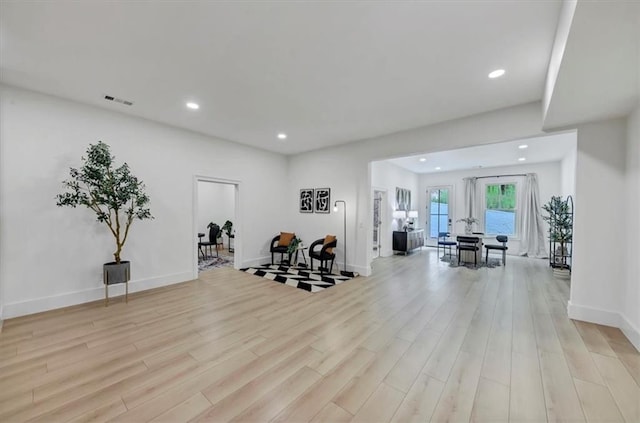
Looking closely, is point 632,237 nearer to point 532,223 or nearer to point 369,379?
point 369,379

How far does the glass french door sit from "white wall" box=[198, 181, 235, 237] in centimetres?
769

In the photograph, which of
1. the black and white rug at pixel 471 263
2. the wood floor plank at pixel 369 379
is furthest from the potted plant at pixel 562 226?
the wood floor plank at pixel 369 379

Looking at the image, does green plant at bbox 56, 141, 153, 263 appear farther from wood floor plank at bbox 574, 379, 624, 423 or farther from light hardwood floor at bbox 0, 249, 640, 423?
wood floor plank at bbox 574, 379, 624, 423

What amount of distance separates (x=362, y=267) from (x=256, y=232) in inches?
109

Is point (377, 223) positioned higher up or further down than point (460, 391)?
higher up

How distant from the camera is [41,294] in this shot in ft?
11.3

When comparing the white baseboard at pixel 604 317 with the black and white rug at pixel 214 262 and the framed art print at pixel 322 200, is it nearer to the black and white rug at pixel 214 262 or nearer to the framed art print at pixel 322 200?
the framed art print at pixel 322 200

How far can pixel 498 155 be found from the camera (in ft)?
22.1

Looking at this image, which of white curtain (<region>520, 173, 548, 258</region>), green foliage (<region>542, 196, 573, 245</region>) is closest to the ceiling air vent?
green foliage (<region>542, 196, 573, 245</region>)

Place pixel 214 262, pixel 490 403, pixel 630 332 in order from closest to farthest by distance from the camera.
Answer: pixel 490 403
pixel 630 332
pixel 214 262

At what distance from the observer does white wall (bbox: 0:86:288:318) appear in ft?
10.7

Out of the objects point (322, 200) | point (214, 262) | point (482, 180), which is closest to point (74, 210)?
point (214, 262)

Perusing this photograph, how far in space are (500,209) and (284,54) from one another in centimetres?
898

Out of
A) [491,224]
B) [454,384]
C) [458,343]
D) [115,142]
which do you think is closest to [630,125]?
[458,343]
